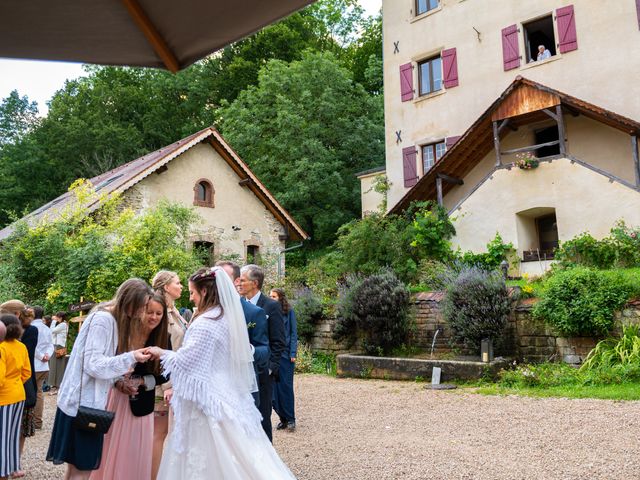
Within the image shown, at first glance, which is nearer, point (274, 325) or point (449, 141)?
point (274, 325)

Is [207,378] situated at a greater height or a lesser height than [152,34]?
lesser

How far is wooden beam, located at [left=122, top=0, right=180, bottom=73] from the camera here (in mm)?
2270

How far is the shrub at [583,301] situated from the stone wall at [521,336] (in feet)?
0.69

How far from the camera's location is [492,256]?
50.1 ft

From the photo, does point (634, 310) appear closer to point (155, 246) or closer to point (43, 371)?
point (43, 371)

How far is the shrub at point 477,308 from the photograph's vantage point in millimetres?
10094

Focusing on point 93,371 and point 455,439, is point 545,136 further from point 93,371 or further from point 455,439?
point 93,371

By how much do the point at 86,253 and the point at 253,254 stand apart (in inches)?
336

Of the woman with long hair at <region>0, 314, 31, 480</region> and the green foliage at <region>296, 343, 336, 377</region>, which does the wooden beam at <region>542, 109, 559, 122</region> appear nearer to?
the green foliage at <region>296, 343, 336, 377</region>

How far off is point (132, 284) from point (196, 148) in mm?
17973

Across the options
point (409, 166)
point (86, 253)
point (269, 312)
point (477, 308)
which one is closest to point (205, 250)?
point (86, 253)

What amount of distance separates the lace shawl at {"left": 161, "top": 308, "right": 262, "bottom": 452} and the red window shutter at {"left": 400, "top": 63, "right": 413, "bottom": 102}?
58.5ft

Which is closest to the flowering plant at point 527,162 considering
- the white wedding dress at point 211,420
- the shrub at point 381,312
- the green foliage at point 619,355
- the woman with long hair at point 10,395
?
the shrub at point 381,312

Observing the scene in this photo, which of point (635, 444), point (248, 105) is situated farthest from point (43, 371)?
point (248, 105)
